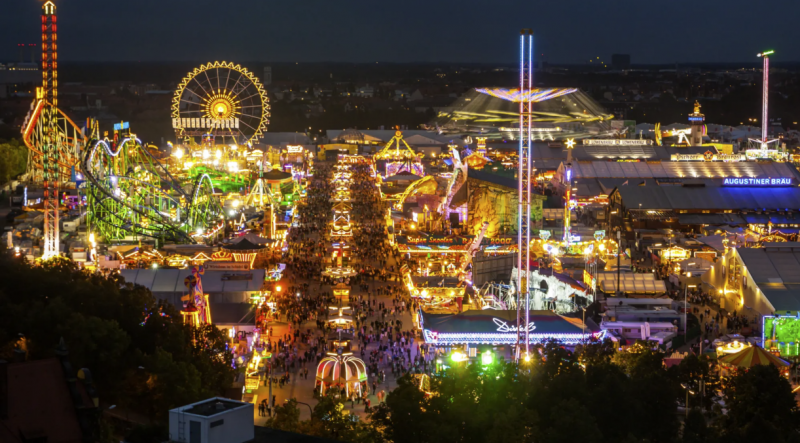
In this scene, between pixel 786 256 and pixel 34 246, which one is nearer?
pixel 786 256

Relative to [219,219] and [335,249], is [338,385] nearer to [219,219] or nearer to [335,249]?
[335,249]

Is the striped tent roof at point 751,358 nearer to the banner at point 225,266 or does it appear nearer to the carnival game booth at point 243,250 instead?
the banner at point 225,266

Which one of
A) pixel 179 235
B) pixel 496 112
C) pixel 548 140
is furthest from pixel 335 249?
pixel 548 140

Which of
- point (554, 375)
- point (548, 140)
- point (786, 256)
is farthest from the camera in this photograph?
point (548, 140)

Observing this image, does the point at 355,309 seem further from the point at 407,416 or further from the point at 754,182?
the point at 754,182

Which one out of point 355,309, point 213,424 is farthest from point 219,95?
point 213,424

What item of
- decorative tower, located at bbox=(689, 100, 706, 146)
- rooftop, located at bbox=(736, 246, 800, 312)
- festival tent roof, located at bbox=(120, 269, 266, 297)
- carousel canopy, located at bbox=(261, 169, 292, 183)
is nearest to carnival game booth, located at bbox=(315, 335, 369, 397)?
festival tent roof, located at bbox=(120, 269, 266, 297)
